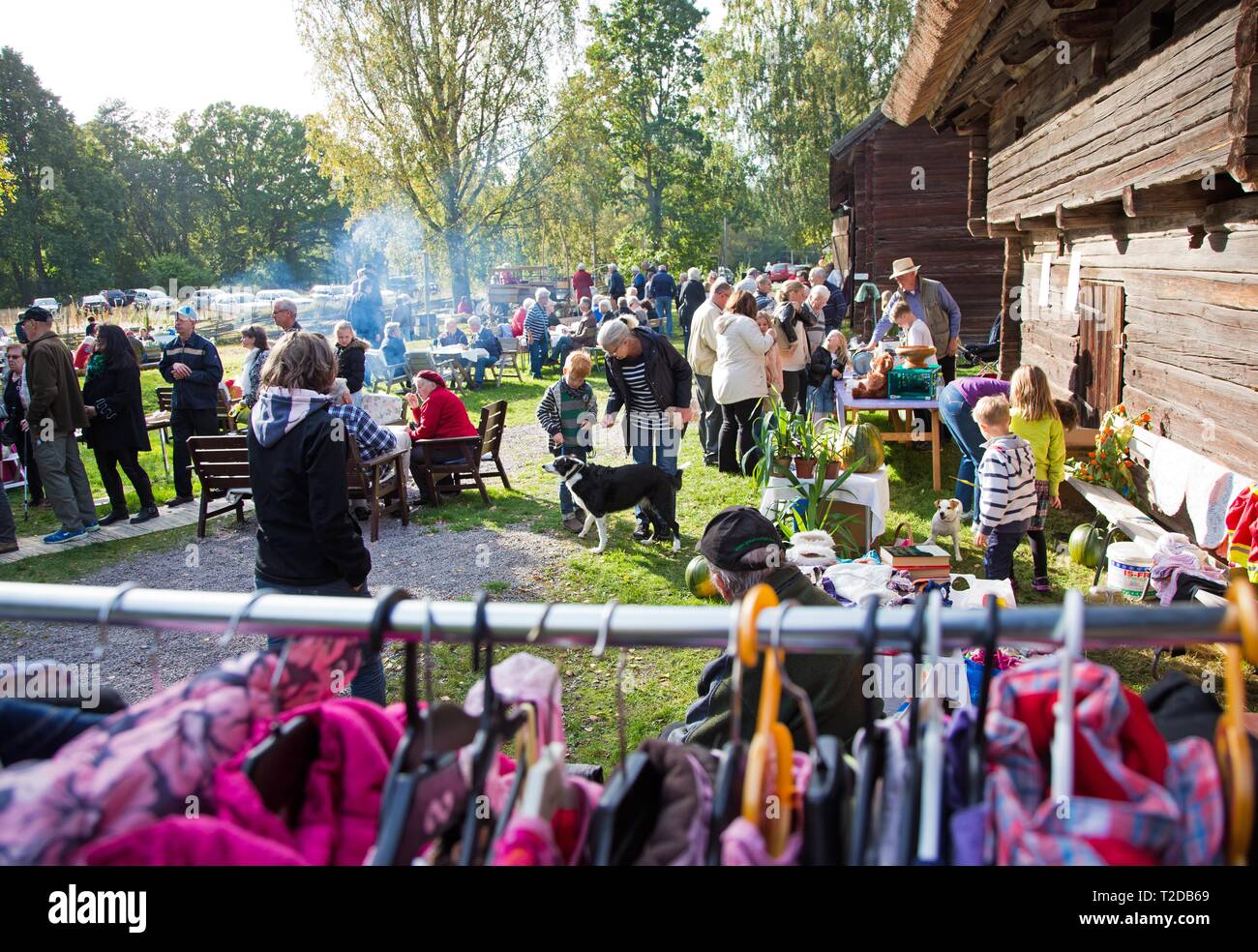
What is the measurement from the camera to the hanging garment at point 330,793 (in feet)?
4.54

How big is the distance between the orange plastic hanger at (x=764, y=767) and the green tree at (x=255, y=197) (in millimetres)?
67849

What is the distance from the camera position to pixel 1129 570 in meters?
5.61

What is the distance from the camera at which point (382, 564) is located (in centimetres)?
809

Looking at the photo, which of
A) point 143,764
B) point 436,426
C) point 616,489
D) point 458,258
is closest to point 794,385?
point 616,489

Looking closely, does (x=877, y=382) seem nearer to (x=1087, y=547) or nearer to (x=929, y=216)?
(x=1087, y=547)

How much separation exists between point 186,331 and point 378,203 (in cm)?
2072

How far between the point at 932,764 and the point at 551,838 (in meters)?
0.55

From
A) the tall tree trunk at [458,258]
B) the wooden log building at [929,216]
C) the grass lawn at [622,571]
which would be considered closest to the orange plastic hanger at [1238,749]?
the grass lawn at [622,571]

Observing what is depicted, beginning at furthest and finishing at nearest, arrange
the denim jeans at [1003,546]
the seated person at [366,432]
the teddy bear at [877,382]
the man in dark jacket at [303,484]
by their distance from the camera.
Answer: the teddy bear at [877,382], the denim jeans at [1003,546], the seated person at [366,432], the man in dark jacket at [303,484]

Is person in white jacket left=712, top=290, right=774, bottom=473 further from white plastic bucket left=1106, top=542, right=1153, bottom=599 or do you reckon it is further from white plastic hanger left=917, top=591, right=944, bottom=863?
white plastic hanger left=917, top=591, right=944, bottom=863

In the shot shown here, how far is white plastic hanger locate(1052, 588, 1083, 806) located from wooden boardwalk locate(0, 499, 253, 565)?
30.4 ft

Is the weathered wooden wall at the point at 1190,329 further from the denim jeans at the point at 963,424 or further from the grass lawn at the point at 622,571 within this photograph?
the grass lawn at the point at 622,571
